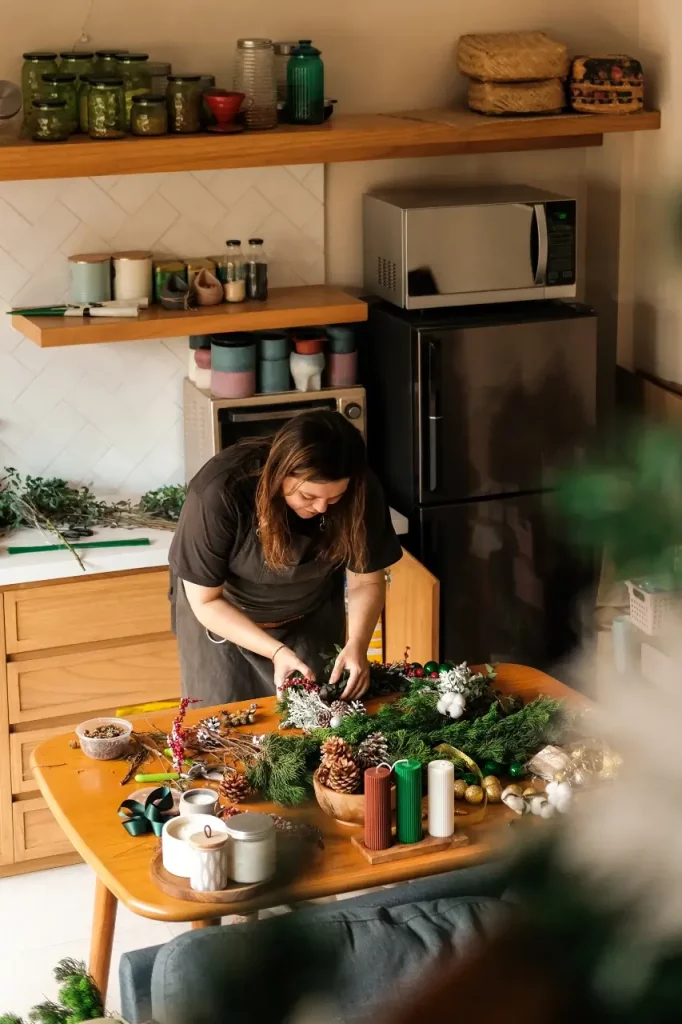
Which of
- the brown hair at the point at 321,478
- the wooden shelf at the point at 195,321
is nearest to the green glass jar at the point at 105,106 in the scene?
the wooden shelf at the point at 195,321

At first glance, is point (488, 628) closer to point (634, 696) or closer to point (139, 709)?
point (139, 709)

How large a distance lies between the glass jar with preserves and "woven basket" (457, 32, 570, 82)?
0.95 meters

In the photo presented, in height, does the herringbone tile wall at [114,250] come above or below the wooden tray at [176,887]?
above

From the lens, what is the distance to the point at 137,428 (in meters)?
3.99

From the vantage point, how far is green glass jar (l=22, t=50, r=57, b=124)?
344cm

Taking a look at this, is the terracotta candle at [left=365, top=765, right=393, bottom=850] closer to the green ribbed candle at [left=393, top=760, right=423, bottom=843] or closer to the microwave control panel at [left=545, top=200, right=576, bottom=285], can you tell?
the green ribbed candle at [left=393, top=760, right=423, bottom=843]

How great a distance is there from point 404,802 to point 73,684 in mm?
1610

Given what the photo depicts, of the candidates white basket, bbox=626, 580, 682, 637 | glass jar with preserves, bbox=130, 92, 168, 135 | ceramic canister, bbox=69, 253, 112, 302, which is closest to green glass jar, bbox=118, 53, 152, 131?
glass jar with preserves, bbox=130, 92, 168, 135

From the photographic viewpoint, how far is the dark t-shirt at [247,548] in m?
2.76

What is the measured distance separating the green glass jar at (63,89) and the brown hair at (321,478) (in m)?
1.24

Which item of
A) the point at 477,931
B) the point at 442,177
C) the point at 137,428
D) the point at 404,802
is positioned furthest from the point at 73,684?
the point at 477,931

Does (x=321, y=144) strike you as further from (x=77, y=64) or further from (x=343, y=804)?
(x=343, y=804)

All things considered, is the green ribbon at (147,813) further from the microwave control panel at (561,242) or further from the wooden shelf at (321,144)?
the microwave control panel at (561,242)

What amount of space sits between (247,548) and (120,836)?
72 centimetres
